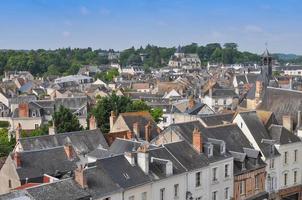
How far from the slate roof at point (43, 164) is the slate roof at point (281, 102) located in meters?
21.6

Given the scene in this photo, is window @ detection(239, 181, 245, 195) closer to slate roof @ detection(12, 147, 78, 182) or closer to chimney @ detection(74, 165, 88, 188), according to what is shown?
slate roof @ detection(12, 147, 78, 182)

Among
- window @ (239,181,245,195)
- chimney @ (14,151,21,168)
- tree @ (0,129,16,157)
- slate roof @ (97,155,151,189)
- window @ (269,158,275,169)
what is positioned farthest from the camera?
tree @ (0,129,16,157)

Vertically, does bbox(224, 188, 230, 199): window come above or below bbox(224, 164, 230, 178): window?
below

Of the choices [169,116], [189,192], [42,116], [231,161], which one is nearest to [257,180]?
[231,161]

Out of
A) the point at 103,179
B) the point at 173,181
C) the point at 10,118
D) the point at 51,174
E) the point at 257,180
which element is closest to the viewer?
the point at 103,179

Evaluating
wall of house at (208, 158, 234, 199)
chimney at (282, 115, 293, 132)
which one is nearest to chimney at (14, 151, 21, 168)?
wall of house at (208, 158, 234, 199)

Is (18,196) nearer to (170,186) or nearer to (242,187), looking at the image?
(170,186)

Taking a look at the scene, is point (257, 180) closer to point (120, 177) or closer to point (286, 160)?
point (286, 160)

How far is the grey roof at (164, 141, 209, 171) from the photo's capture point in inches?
1383

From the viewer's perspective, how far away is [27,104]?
76062 mm

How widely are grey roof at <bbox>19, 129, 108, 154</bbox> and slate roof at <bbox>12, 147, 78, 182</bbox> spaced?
145 inches

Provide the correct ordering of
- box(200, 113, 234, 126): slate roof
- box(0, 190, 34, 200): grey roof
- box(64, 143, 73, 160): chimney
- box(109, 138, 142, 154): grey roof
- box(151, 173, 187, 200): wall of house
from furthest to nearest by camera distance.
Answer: box(200, 113, 234, 126): slate roof < box(64, 143, 73, 160): chimney < box(109, 138, 142, 154): grey roof < box(151, 173, 187, 200): wall of house < box(0, 190, 34, 200): grey roof

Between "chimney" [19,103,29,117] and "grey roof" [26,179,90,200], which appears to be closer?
A: "grey roof" [26,179,90,200]

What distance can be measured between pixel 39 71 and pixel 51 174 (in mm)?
160696
